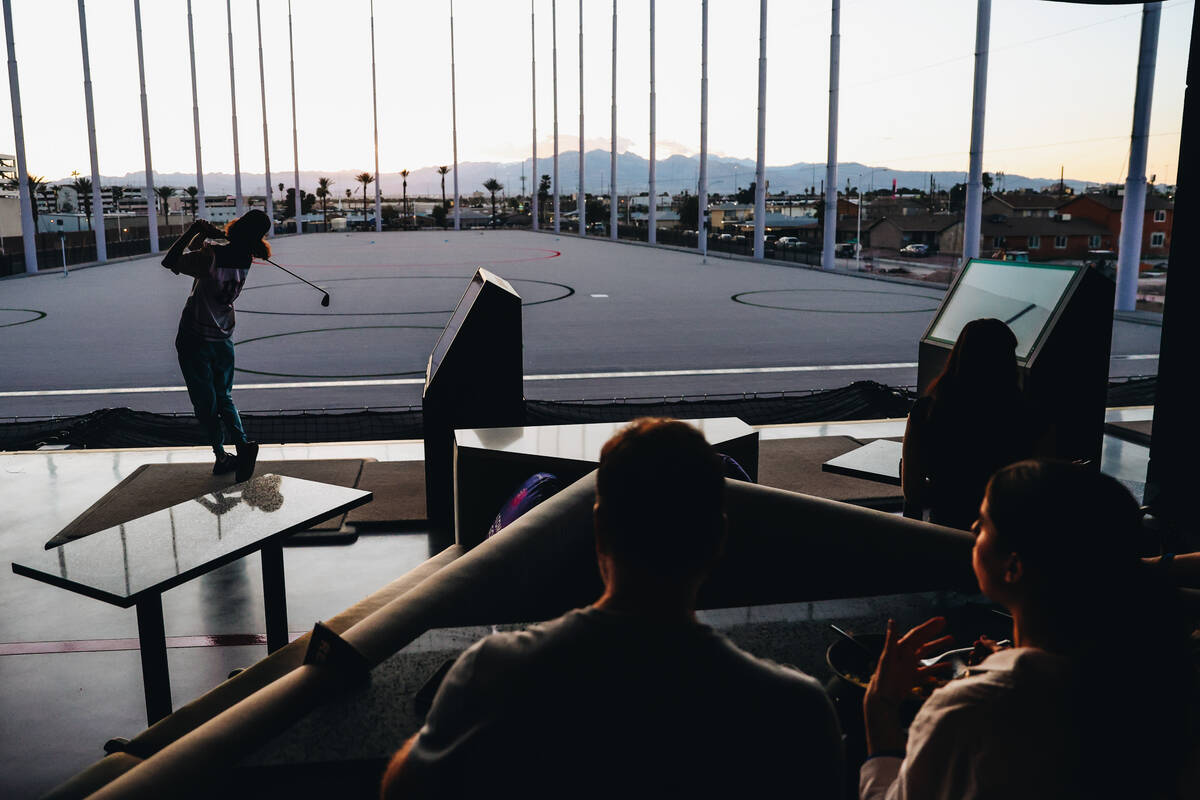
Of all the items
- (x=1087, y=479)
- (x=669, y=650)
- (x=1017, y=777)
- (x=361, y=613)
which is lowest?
(x=361, y=613)

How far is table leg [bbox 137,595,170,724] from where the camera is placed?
324 cm

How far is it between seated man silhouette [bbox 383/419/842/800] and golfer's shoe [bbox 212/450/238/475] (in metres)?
6.01

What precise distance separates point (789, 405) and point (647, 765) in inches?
328

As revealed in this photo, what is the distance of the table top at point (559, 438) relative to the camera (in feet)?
14.0

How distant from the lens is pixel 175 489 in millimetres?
6445

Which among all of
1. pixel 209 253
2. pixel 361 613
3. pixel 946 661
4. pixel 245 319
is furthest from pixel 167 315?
pixel 946 661

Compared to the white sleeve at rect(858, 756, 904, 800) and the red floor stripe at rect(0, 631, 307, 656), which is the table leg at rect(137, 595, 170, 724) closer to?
the red floor stripe at rect(0, 631, 307, 656)

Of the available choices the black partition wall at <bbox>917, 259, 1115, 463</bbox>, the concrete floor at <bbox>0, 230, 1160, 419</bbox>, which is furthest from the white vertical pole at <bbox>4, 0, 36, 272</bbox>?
the black partition wall at <bbox>917, 259, 1115, 463</bbox>

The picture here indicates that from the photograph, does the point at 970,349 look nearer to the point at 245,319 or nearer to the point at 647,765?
the point at 647,765

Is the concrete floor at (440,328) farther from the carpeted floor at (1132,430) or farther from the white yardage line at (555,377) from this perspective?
the carpeted floor at (1132,430)

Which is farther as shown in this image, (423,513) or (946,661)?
(423,513)

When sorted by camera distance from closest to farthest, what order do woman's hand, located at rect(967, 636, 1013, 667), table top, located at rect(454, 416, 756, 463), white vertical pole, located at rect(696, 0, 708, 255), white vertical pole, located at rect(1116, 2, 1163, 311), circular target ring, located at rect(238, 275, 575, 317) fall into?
woman's hand, located at rect(967, 636, 1013, 667) < table top, located at rect(454, 416, 756, 463) < white vertical pole, located at rect(1116, 2, 1163, 311) < circular target ring, located at rect(238, 275, 575, 317) < white vertical pole, located at rect(696, 0, 708, 255)

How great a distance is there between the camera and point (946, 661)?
2008 mm

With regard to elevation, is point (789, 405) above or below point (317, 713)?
below
